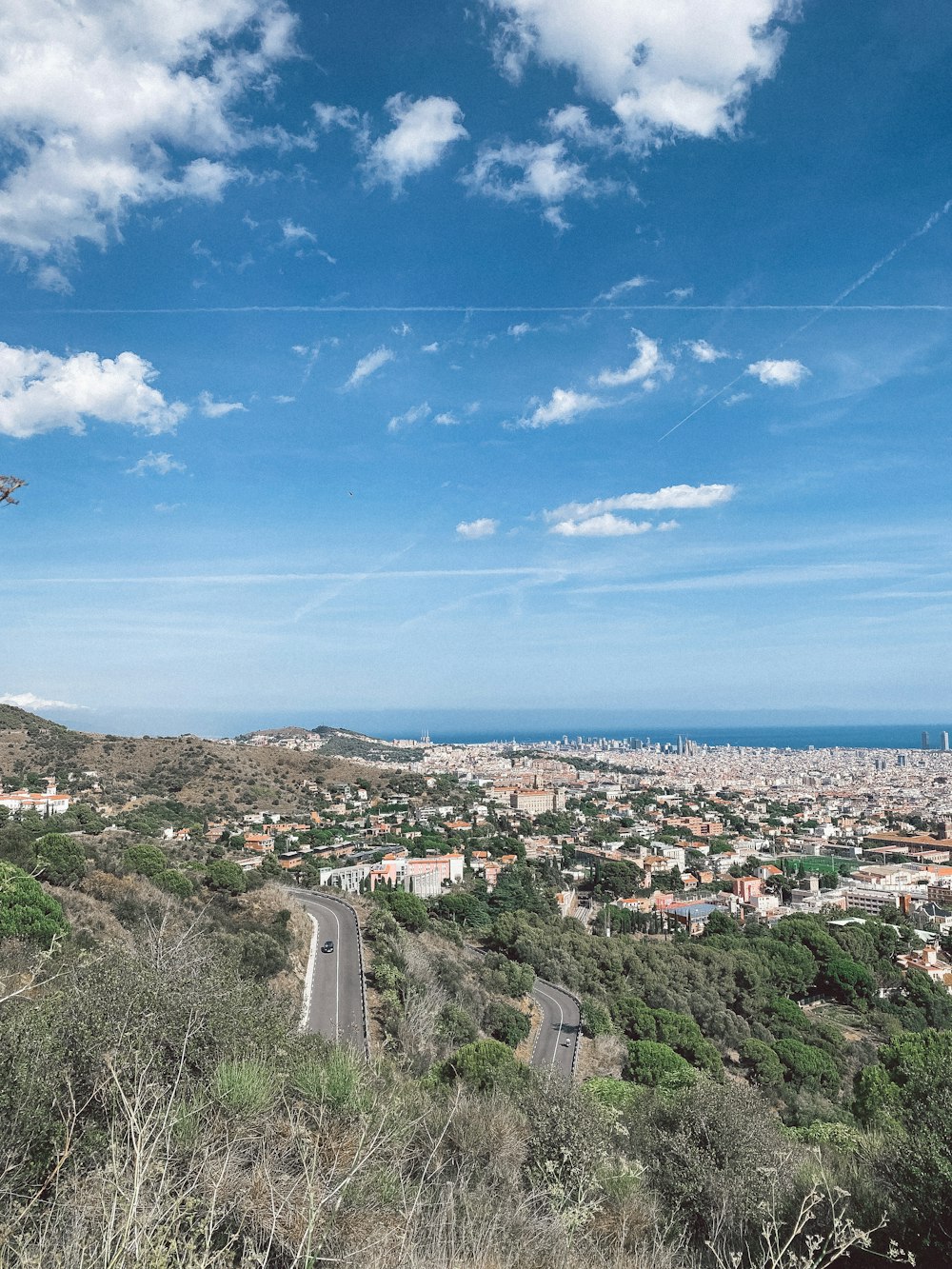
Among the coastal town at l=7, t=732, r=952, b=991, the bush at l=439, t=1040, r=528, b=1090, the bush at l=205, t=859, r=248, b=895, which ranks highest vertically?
the bush at l=205, t=859, r=248, b=895

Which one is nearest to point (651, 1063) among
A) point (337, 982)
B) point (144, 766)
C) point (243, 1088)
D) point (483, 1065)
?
point (483, 1065)

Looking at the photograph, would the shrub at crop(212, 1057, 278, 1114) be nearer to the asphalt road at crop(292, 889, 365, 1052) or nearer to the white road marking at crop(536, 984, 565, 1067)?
the asphalt road at crop(292, 889, 365, 1052)

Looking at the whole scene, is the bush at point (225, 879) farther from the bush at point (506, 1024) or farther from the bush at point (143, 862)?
the bush at point (506, 1024)

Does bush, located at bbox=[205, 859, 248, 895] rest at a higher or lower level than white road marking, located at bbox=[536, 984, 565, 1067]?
higher

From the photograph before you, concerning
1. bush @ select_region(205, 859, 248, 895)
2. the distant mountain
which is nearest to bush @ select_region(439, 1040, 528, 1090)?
bush @ select_region(205, 859, 248, 895)

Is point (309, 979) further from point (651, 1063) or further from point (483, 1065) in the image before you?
point (651, 1063)

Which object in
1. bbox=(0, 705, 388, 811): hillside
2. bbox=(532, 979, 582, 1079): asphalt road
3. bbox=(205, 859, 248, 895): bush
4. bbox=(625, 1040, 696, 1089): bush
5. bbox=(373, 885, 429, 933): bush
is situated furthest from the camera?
bbox=(0, 705, 388, 811): hillside

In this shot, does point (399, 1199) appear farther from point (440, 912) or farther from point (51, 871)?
point (440, 912)
